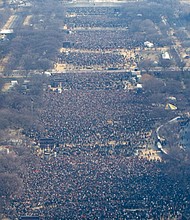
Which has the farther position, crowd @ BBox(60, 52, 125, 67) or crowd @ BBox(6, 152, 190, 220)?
crowd @ BBox(60, 52, 125, 67)

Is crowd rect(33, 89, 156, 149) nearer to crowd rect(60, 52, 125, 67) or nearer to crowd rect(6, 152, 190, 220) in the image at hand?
Result: crowd rect(6, 152, 190, 220)

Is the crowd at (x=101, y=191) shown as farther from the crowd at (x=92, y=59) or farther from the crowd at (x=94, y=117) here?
the crowd at (x=92, y=59)

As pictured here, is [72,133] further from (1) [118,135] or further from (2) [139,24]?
(2) [139,24]

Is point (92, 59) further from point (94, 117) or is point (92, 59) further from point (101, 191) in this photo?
point (101, 191)

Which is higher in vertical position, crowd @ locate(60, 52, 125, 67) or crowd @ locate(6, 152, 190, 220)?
crowd @ locate(6, 152, 190, 220)

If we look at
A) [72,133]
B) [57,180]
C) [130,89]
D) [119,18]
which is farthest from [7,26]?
[57,180]

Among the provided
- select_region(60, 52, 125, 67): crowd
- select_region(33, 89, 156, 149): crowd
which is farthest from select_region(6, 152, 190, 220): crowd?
select_region(60, 52, 125, 67): crowd

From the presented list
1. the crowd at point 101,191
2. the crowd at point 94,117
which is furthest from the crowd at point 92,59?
the crowd at point 101,191

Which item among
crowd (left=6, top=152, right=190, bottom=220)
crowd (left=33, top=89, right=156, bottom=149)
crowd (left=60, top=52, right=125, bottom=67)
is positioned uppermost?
crowd (left=6, top=152, right=190, bottom=220)

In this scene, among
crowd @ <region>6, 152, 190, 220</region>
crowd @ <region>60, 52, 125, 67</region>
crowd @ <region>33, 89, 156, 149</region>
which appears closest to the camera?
crowd @ <region>6, 152, 190, 220</region>
